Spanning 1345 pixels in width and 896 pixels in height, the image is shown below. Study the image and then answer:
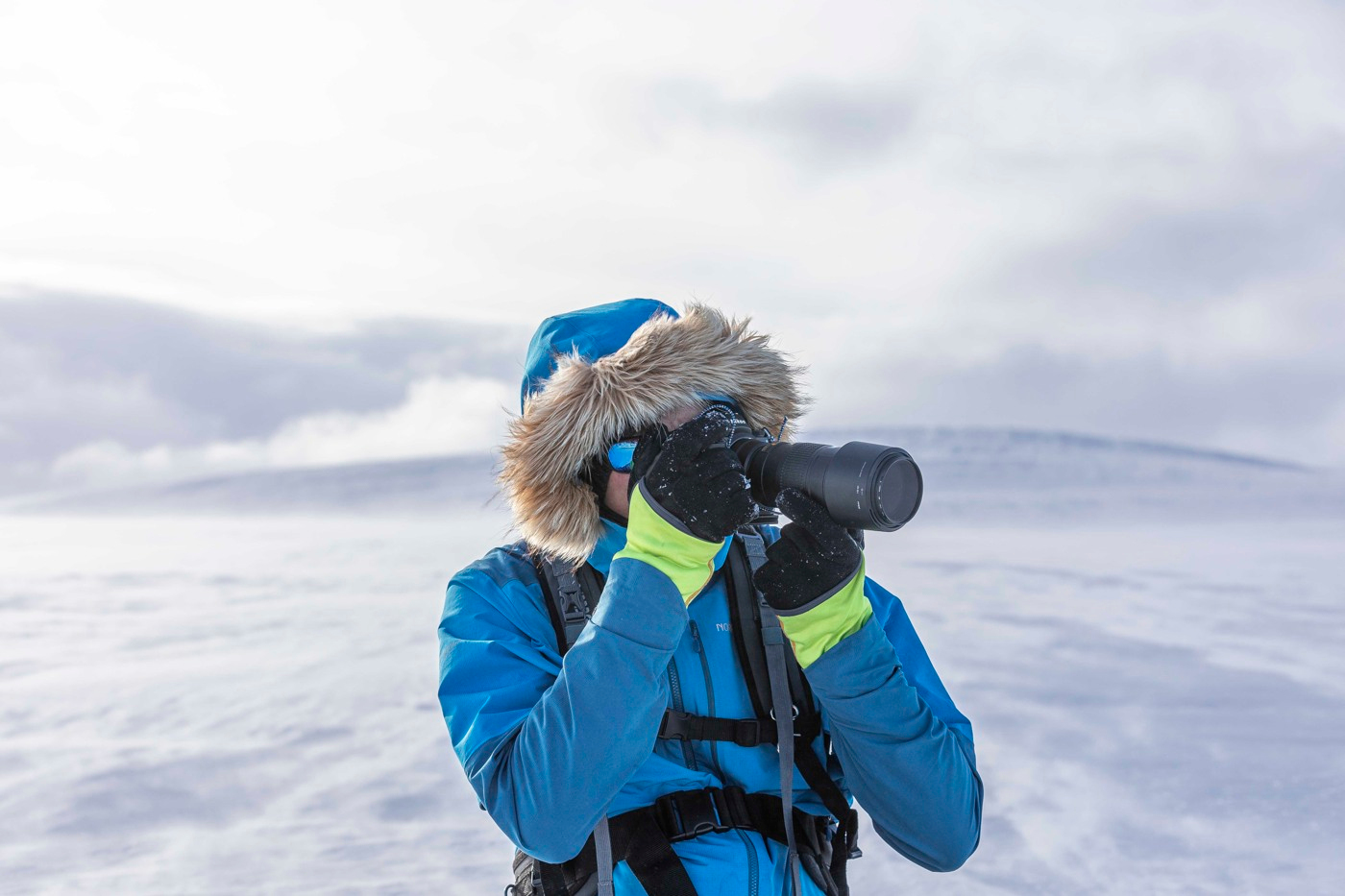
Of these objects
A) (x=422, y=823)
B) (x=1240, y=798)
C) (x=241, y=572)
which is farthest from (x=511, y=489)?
(x=241, y=572)

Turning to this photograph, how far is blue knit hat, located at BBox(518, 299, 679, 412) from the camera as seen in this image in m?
1.23

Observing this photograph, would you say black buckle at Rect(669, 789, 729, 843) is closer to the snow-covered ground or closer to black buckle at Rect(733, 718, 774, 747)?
black buckle at Rect(733, 718, 774, 747)

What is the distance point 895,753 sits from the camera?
1065 mm

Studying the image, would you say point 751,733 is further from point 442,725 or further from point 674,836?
point 442,725

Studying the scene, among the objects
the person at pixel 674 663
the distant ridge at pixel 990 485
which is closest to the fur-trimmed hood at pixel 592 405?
the person at pixel 674 663

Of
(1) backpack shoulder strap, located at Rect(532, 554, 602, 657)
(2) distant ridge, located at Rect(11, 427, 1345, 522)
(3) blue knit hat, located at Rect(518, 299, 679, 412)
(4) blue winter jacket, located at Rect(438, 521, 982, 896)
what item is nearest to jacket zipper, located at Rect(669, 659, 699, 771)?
(4) blue winter jacket, located at Rect(438, 521, 982, 896)

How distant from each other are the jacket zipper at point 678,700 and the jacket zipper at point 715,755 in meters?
0.03

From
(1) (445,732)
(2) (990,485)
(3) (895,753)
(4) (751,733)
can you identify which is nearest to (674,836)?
(4) (751,733)

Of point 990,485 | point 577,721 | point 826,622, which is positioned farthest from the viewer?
point 990,485

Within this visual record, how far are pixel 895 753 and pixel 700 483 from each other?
41 cm

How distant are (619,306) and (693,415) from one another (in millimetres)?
217

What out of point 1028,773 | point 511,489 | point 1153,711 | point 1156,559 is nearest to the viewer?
point 511,489

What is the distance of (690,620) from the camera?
1189 mm

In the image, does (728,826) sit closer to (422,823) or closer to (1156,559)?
(422,823)
